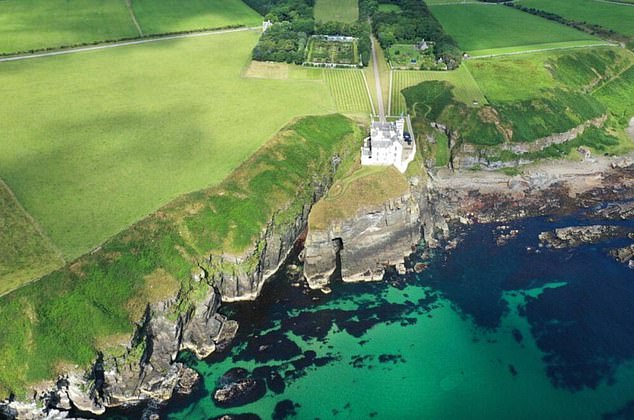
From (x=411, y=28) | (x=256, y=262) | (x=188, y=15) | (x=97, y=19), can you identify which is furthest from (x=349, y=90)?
(x=97, y=19)

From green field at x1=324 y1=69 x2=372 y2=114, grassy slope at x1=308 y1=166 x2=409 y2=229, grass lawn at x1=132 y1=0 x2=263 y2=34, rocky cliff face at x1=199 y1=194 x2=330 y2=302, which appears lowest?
rocky cliff face at x1=199 y1=194 x2=330 y2=302

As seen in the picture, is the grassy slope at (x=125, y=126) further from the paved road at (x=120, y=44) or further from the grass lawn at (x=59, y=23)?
the grass lawn at (x=59, y=23)

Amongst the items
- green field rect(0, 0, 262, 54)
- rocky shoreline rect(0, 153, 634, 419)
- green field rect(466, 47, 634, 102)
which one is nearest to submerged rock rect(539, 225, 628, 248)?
rocky shoreline rect(0, 153, 634, 419)

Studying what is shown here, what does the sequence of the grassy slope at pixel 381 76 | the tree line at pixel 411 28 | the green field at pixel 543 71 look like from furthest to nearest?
the tree line at pixel 411 28
the green field at pixel 543 71
the grassy slope at pixel 381 76

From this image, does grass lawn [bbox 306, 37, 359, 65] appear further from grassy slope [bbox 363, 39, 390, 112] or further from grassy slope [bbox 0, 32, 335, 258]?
grassy slope [bbox 0, 32, 335, 258]

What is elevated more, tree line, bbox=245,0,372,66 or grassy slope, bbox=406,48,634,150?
tree line, bbox=245,0,372,66

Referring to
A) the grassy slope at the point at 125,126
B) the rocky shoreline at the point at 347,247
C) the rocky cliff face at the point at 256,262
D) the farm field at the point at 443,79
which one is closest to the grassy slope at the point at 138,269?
the rocky cliff face at the point at 256,262

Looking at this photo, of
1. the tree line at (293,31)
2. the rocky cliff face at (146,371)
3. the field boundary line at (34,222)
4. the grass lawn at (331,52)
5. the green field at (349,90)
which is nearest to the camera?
the rocky cliff face at (146,371)
